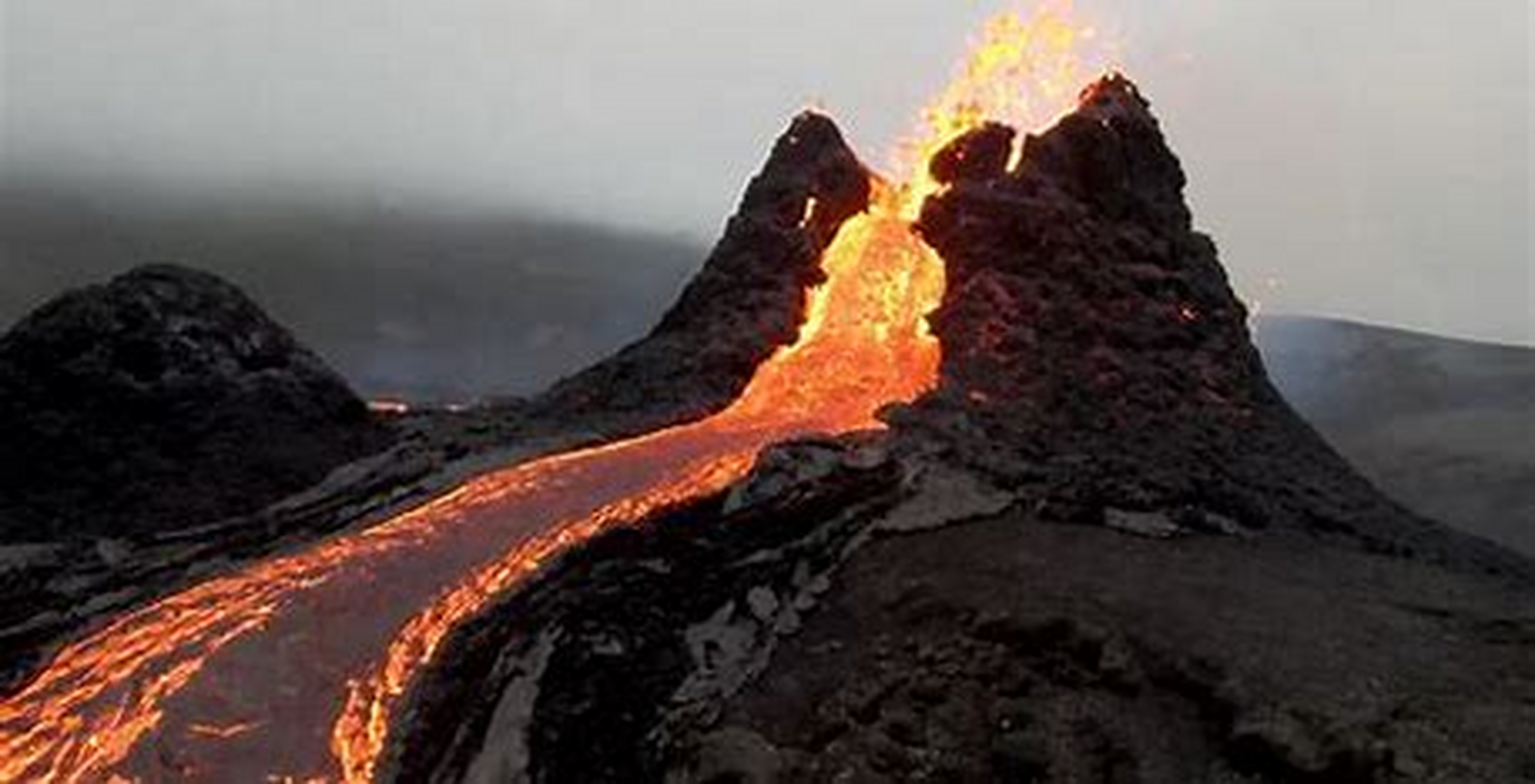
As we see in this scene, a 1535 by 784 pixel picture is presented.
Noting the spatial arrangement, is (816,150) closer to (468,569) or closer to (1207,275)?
(1207,275)

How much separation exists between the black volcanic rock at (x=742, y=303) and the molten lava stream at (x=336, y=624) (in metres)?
1.13

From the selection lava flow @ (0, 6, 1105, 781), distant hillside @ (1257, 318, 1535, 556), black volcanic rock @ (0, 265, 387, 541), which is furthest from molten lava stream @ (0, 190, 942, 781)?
distant hillside @ (1257, 318, 1535, 556)


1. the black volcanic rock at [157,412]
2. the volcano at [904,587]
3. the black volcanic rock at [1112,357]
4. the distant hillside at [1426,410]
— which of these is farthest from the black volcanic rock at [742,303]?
the distant hillside at [1426,410]

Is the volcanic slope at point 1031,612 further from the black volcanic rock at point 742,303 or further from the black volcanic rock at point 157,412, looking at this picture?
the black volcanic rock at point 157,412

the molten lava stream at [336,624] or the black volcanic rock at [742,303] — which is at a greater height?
the black volcanic rock at [742,303]

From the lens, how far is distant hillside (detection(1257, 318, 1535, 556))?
7294 cm

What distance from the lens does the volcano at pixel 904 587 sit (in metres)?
13.6

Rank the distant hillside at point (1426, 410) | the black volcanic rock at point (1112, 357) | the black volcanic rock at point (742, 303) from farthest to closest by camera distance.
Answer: the distant hillside at point (1426, 410) → the black volcanic rock at point (742, 303) → the black volcanic rock at point (1112, 357)

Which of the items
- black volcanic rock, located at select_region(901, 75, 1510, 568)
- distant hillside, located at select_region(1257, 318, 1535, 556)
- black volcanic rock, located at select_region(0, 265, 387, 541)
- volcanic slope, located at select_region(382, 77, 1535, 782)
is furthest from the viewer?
distant hillside, located at select_region(1257, 318, 1535, 556)

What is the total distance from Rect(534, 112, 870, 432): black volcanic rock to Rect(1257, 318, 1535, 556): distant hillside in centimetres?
4572

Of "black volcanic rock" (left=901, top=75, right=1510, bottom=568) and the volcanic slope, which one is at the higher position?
"black volcanic rock" (left=901, top=75, right=1510, bottom=568)

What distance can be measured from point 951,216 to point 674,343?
4423 mm

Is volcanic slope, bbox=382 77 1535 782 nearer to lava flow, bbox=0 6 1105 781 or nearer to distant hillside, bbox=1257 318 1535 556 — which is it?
lava flow, bbox=0 6 1105 781

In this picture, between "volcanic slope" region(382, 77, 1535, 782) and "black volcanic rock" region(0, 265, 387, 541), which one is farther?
"black volcanic rock" region(0, 265, 387, 541)
